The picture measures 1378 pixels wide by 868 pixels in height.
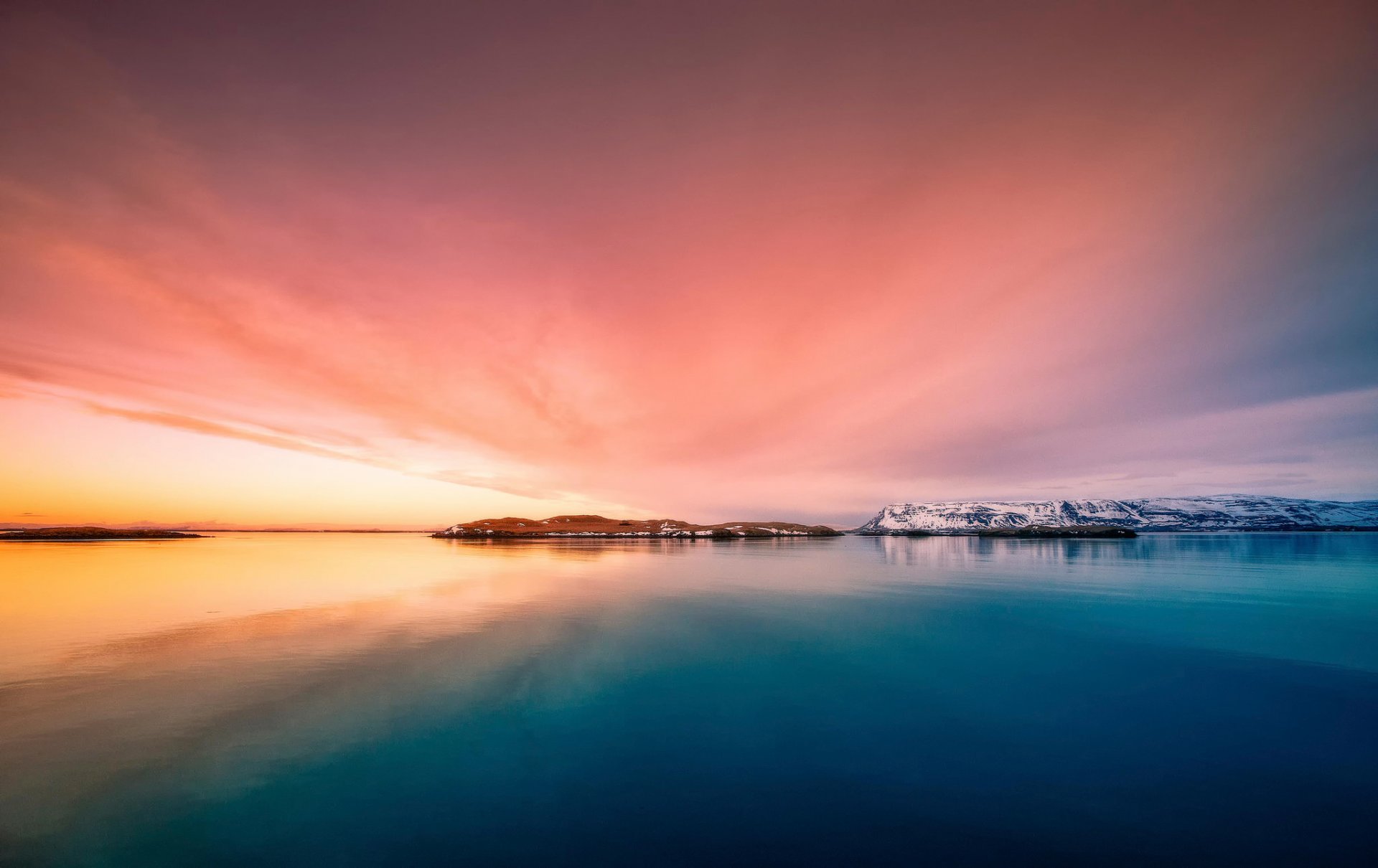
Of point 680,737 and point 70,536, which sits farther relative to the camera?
point 70,536

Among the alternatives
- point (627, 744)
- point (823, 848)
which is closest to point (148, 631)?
point (627, 744)

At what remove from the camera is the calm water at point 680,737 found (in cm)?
816

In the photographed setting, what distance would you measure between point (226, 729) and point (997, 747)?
60.8 ft

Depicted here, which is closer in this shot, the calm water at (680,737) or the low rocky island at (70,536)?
the calm water at (680,737)

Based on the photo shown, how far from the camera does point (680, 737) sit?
12156 millimetres

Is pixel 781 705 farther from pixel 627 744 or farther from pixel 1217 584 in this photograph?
pixel 1217 584

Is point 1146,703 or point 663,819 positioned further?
point 1146,703

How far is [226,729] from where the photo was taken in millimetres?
12188

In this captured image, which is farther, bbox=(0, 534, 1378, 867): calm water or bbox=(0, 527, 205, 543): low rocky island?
bbox=(0, 527, 205, 543): low rocky island

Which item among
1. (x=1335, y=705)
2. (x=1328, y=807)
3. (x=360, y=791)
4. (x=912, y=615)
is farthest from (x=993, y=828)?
(x=912, y=615)

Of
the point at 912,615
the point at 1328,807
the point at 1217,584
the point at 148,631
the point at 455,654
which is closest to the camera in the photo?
the point at 1328,807

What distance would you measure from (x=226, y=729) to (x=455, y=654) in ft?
24.4

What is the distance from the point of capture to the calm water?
8.16m

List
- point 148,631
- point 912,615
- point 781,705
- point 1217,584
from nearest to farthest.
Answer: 1. point 781,705
2. point 148,631
3. point 912,615
4. point 1217,584
